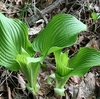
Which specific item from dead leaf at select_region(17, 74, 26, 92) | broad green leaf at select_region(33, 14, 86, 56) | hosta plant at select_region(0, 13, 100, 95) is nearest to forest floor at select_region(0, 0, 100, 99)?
dead leaf at select_region(17, 74, 26, 92)

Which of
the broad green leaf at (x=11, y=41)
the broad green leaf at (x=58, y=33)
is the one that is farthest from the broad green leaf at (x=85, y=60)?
the broad green leaf at (x=11, y=41)

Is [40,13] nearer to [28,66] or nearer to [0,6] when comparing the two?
[0,6]

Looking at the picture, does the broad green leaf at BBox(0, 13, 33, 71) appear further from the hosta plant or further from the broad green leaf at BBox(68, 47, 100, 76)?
the broad green leaf at BBox(68, 47, 100, 76)

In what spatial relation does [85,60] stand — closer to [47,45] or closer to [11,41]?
[47,45]

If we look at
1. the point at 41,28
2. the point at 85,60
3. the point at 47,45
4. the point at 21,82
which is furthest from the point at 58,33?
the point at 41,28

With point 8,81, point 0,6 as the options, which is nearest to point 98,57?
point 8,81
